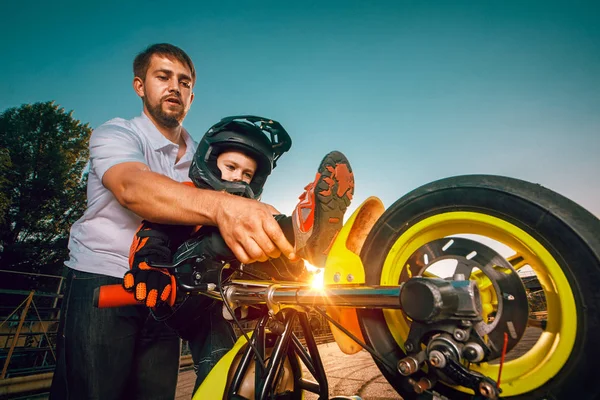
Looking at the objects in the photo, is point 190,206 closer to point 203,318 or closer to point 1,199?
point 203,318

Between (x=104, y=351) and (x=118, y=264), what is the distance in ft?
1.86

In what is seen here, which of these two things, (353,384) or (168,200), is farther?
(353,384)

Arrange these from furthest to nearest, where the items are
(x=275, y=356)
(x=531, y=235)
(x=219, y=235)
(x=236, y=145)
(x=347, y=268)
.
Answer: (x=236, y=145) → (x=219, y=235) → (x=275, y=356) → (x=347, y=268) → (x=531, y=235)

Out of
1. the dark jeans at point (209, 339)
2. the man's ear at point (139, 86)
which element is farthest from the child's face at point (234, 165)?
the dark jeans at point (209, 339)

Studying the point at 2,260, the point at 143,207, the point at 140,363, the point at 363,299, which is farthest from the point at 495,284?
the point at 2,260

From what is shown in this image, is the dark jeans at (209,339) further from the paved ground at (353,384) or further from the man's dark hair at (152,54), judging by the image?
the paved ground at (353,384)

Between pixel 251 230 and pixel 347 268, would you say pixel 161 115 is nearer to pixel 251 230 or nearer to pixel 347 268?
pixel 251 230

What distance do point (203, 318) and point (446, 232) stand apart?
176 centimetres

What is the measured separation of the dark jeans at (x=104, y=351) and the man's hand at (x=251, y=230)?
4.22 feet

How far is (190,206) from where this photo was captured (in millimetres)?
1491

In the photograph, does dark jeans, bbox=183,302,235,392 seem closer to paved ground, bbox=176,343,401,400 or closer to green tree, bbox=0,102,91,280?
paved ground, bbox=176,343,401,400

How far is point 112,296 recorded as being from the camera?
4.46 ft

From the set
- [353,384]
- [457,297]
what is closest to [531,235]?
[457,297]

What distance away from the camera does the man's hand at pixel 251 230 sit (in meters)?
1.28
